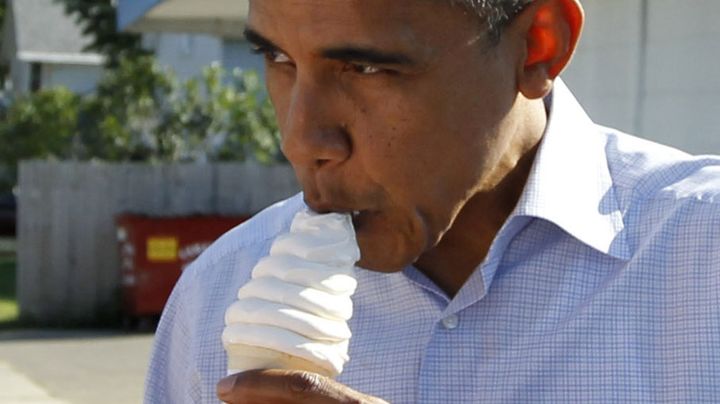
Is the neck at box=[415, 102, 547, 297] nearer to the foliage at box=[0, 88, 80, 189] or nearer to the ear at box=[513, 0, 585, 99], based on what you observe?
the ear at box=[513, 0, 585, 99]

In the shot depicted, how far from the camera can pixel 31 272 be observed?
56.2 ft

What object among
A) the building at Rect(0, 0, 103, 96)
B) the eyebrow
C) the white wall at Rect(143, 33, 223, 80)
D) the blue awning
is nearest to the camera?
the eyebrow

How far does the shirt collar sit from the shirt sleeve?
672 mm

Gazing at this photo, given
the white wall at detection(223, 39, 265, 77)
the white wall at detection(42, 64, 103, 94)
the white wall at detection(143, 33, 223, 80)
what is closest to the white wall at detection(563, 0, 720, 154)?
the white wall at detection(143, 33, 223, 80)

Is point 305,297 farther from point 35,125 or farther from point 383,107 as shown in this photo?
point 35,125

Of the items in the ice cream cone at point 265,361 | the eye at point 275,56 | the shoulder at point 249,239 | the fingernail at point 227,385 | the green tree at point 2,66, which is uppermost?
the eye at point 275,56

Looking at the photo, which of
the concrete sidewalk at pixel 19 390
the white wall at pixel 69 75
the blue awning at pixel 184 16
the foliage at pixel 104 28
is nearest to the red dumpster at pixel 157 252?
the blue awning at pixel 184 16

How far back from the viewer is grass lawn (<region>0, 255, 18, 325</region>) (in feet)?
59.0

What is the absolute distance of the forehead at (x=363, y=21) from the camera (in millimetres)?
2025

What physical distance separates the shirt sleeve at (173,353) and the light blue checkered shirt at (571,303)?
69 mm

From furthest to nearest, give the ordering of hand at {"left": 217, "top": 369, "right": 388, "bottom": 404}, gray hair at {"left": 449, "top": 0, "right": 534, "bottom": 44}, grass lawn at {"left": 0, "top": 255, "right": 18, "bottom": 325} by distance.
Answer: grass lawn at {"left": 0, "top": 255, "right": 18, "bottom": 325}
gray hair at {"left": 449, "top": 0, "right": 534, "bottom": 44}
hand at {"left": 217, "top": 369, "right": 388, "bottom": 404}

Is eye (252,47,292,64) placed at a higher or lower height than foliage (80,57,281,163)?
higher

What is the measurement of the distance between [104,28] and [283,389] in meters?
26.3

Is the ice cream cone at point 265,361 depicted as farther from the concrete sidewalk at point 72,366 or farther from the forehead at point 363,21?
the concrete sidewalk at point 72,366
